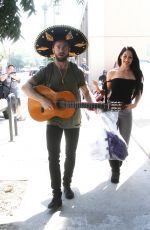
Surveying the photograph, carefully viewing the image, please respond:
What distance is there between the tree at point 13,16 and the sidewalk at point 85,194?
1867 mm

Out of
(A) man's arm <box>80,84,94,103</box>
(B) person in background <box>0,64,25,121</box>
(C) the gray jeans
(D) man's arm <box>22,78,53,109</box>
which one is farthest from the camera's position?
(B) person in background <box>0,64,25,121</box>

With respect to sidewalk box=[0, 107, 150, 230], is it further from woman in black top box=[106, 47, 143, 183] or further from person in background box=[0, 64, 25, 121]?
person in background box=[0, 64, 25, 121]

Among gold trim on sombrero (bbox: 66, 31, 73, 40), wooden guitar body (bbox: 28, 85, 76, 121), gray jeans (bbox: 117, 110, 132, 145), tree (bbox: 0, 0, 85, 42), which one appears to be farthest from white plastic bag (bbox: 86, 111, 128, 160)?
Result: tree (bbox: 0, 0, 85, 42)

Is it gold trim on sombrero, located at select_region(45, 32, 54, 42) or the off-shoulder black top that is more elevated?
gold trim on sombrero, located at select_region(45, 32, 54, 42)

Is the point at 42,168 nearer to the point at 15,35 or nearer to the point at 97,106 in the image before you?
the point at 97,106

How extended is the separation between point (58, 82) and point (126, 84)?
1.02m

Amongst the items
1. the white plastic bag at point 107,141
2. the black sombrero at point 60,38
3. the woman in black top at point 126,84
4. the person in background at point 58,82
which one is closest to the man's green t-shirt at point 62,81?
the person in background at point 58,82

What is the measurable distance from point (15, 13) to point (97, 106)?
1.43m

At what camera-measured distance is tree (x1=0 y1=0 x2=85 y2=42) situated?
9.23ft

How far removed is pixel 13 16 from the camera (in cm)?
285

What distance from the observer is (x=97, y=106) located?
153 inches

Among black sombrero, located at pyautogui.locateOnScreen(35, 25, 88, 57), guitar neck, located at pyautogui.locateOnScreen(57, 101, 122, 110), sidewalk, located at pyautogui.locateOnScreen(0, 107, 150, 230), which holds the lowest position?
sidewalk, located at pyautogui.locateOnScreen(0, 107, 150, 230)

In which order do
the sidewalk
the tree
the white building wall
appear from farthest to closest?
the white building wall, the sidewalk, the tree

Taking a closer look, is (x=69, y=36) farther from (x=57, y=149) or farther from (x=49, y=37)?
(x=57, y=149)
